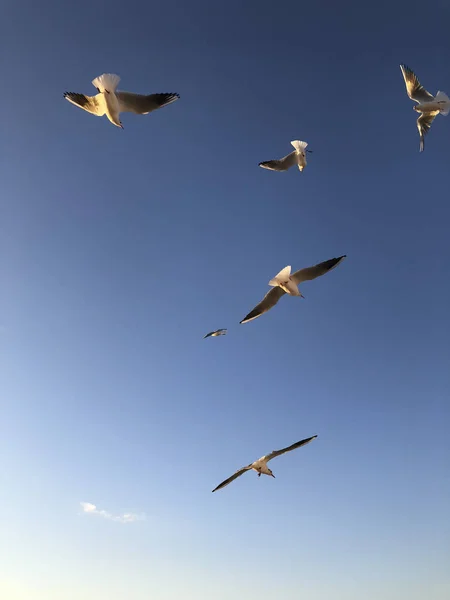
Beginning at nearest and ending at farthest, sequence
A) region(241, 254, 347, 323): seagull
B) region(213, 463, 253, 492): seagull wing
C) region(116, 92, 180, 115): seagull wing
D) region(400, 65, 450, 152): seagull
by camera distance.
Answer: region(116, 92, 180, 115): seagull wing
region(241, 254, 347, 323): seagull
region(400, 65, 450, 152): seagull
region(213, 463, 253, 492): seagull wing

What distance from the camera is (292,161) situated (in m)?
11.9

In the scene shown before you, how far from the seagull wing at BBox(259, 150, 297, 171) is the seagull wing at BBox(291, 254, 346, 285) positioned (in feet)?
9.11

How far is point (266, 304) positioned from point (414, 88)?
572cm

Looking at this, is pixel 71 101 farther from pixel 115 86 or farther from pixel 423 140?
pixel 423 140

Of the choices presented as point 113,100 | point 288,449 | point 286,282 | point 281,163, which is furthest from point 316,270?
point 113,100

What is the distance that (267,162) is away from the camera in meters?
11.6

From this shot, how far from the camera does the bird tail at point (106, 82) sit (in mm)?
8266

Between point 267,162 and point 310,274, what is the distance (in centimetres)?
294

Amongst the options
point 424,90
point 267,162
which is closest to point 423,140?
point 424,90

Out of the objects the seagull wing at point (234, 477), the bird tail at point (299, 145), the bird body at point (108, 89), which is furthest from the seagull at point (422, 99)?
the seagull wing at point (234, 477)

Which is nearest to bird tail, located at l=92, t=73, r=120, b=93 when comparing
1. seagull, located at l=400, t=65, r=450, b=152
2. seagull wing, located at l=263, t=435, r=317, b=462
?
seagull, located at l=400, t=65, r=450, b=152

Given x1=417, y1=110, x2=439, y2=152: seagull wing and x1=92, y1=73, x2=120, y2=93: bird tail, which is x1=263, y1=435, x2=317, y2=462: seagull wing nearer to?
x1=417, y1=110, x2=439, y2=152: seagull wing

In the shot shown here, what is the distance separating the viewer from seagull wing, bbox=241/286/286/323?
10973 millimetres

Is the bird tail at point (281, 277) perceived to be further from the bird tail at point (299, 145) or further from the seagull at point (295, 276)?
the bird tail at point (299, 145)
